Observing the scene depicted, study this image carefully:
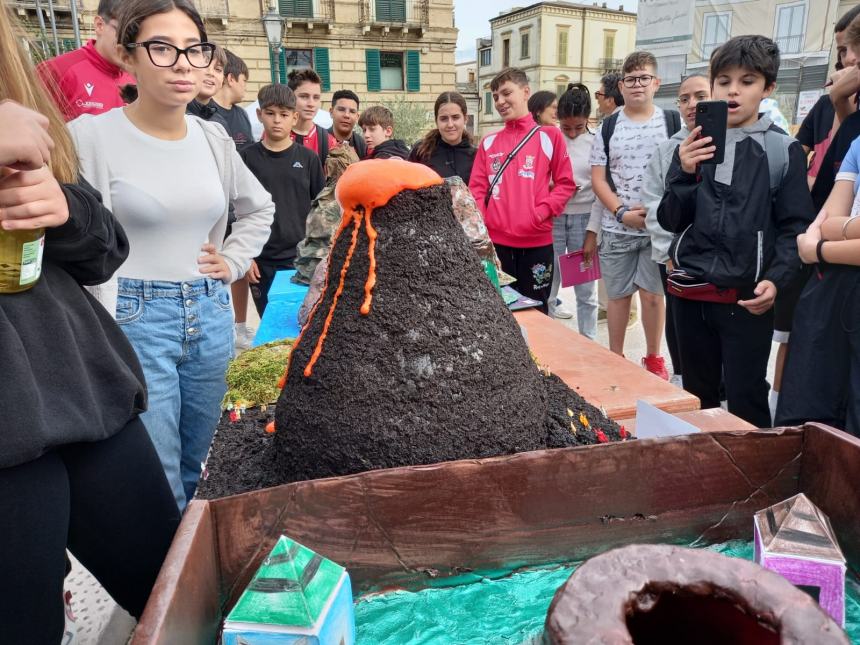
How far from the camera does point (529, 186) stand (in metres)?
4.50

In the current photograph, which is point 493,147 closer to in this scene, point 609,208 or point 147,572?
point 609,208

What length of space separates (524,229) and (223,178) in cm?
271

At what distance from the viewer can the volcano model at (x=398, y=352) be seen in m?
1.50

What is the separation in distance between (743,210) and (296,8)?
2546cm

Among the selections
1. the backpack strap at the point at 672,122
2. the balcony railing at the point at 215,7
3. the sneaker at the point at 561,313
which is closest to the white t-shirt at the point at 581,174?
the backpack strap at the point at 672,122

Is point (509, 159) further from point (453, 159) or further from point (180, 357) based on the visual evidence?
point (180, 357)

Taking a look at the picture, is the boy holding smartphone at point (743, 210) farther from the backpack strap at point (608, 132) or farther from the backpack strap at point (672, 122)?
the backpack strap at point (608, 132)

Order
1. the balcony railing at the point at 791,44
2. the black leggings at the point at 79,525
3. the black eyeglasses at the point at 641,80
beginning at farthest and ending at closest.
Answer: the balcony railing at the point at 791,44 < the black eyeglasses at the point at 641,80 < the black leggings at the point at 79,525

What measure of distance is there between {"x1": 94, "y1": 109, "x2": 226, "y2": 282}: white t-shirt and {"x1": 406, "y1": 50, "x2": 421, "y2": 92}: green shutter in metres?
25.1

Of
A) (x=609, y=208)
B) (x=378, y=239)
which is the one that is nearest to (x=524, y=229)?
(x=609, y=208)

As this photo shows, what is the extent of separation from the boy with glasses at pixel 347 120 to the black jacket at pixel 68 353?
16.0 feet

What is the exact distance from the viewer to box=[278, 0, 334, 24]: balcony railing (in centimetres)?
2397

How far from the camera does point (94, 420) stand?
52.4 inches

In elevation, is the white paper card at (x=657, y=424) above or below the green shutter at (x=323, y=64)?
below
